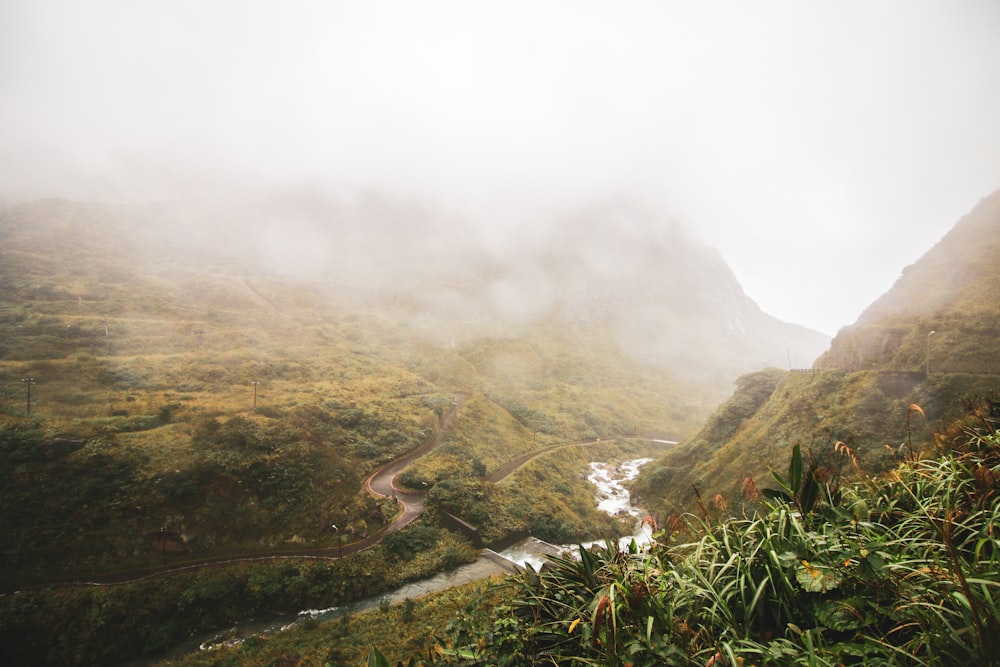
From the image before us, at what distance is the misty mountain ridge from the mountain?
184 ft

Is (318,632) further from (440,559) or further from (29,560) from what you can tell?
(29,560)

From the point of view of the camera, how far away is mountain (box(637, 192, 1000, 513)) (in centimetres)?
2205

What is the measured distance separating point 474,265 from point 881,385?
120 meters

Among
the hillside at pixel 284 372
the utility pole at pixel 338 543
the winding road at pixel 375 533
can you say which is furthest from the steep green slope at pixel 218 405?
the winding road at pixel 375 533

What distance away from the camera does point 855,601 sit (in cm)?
274

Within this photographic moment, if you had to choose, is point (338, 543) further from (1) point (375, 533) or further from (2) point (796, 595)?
(2) point (796, 595)

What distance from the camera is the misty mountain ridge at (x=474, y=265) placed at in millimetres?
91250

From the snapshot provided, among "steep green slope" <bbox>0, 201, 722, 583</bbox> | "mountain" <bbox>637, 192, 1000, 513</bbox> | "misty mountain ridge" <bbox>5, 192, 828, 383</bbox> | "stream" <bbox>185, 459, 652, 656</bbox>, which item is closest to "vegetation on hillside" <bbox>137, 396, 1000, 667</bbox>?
"stream" <bbox>185, 459, 652, 656</bbox>

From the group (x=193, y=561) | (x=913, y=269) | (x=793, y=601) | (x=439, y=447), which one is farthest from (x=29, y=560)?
(x=913, y=269)

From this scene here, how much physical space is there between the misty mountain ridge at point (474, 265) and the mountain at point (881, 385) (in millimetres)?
56024

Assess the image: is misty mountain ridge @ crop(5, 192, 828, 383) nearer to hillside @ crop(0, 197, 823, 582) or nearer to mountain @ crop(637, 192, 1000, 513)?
hillside @ crop(0, 197, 823, 582)

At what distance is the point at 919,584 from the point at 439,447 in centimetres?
3973

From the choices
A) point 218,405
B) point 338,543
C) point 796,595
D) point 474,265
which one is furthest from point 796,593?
point 474,265

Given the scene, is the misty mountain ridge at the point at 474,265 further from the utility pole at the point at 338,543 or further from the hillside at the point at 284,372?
the utility pole at the point at 338,543
